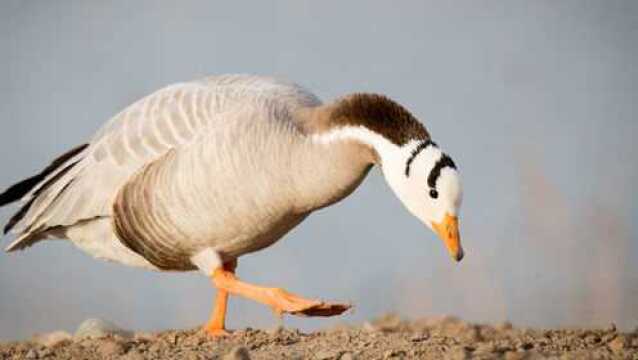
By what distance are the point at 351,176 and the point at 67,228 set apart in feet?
12.1

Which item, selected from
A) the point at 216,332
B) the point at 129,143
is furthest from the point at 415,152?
the point at 129,143

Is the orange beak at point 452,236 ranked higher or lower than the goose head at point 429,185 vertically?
lower

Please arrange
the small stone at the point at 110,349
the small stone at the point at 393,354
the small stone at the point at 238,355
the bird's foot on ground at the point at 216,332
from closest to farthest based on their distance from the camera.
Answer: the small stone at the point at 238,355 → the small stone at the point at 393,354 → the small stone at the point at 110,349 → the bird's foot on ground at the point at 216,332

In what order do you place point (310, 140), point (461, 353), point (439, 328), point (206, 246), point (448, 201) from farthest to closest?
1. point (439, 328)
2. point (206, 246)
3. point (310, 140)
4. point (448, 201)
5. point (461, 353)

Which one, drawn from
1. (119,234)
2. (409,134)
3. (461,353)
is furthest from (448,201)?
(119,234)

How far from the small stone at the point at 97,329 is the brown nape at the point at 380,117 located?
154 inches

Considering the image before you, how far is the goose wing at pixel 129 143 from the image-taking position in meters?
9.88

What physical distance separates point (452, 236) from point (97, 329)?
4.85m

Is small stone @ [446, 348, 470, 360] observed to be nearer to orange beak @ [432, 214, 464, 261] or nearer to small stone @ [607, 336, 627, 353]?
orange beak @ [432, 214, 464, 261]

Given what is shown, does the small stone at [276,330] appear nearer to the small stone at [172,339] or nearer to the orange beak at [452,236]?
the small stone at [172,339]

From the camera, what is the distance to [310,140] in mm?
9336

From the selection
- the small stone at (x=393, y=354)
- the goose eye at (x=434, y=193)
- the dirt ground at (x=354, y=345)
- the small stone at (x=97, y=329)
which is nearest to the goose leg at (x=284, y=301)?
the dirt ground at (x=354, y=345)

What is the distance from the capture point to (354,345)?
883 cm

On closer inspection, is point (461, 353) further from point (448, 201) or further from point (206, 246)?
point (206, 246)
